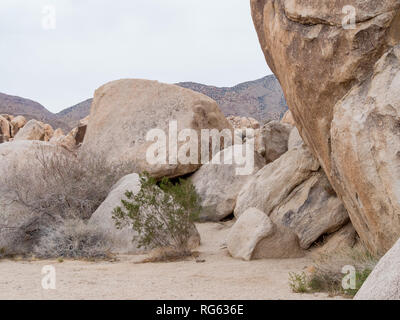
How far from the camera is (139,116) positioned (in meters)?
12.1

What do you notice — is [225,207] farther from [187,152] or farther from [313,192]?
[313,192]

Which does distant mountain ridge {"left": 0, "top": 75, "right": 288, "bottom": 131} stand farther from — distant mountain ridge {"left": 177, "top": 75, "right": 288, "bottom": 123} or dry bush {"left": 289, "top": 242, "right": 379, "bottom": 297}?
dry bush {"left": 289, "top": 242, "right": 379, "bottom": 297}

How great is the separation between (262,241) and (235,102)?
56.9 meters

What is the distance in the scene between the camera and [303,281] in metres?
4.47

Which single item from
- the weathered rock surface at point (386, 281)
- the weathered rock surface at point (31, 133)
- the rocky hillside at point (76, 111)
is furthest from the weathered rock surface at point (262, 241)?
the rocky hillside at point (76, 111)

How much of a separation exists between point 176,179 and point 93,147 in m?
2.58

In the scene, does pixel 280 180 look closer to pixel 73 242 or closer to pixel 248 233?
pixel 248 233

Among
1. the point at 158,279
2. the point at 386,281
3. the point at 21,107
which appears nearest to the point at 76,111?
the point at 21,107

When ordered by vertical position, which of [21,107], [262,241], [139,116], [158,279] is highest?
[21,107]

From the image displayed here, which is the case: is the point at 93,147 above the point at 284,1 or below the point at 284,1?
below

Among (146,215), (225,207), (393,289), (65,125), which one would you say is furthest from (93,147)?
(65,125)

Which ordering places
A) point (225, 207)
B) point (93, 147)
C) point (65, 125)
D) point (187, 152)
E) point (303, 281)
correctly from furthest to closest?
1. point (65, 125)
2. point (93, 147)
3. point (187, 152)
4. point (225, 207)
5. point (303, 281)

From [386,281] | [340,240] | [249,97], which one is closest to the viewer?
[386,281]

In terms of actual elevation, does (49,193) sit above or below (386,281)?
above
